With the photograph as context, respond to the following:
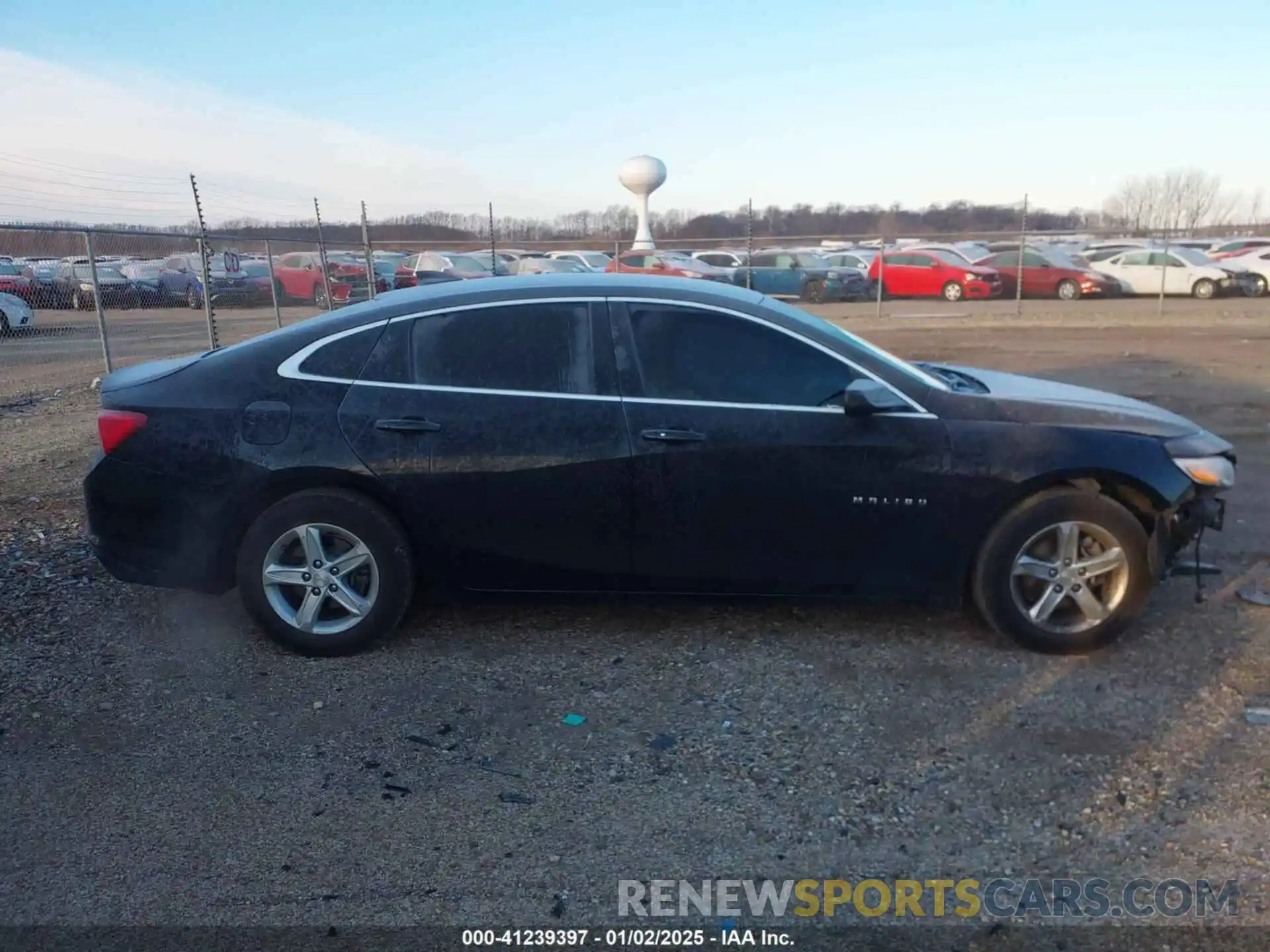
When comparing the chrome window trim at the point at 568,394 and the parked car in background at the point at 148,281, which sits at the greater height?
the chrome window trim at the point at 568,394

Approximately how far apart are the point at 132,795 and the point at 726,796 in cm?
196

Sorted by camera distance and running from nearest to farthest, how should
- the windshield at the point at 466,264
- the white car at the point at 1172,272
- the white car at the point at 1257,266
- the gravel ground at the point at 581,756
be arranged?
1. the gravel ground at the point at 581,756
2. the windshield at the point at 466,264
3. the white car at the point at 1172,272
4. the white car at the point at 1257,266

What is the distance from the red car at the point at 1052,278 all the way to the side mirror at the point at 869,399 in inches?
1005

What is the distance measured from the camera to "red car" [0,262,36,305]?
19.0 metres

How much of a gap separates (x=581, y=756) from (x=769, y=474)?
4.67ft

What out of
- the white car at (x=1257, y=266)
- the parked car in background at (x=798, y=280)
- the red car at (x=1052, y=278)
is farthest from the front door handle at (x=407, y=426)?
the white car at (x=1257, y=266)

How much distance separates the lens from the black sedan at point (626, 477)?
450cm

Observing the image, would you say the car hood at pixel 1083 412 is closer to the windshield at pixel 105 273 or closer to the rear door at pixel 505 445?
the rear door at pixel 505 445

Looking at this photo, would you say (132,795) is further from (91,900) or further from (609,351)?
(609,351)

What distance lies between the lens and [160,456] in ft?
15.0

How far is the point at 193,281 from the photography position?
23812 millimetres

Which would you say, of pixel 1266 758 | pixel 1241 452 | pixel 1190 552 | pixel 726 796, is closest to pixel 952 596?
pixel 1266 758

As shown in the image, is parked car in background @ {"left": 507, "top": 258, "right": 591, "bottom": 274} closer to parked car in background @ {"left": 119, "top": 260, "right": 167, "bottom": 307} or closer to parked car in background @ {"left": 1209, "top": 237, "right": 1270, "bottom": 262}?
parked car in background @ {"left": 119, "top": 260, "right": 167, "bottom": 307}

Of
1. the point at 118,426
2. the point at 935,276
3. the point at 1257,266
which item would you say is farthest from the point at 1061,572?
the point at 1257,266
